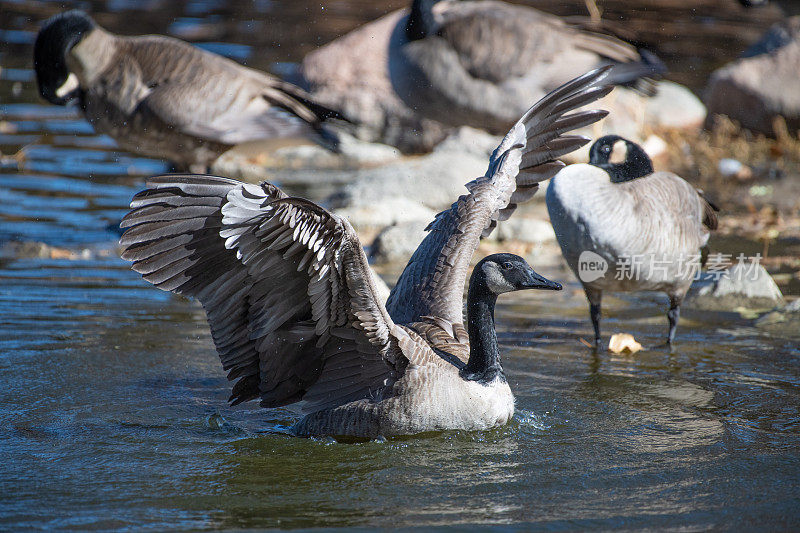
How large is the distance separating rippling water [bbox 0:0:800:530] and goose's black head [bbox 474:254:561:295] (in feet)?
2.41

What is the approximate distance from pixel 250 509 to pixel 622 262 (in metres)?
3.27

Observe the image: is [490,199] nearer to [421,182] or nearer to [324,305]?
[324,305]

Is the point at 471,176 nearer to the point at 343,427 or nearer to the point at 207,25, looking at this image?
the point at 343,427

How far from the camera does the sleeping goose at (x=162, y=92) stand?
27.9ft

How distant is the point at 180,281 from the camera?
4500 millimetres

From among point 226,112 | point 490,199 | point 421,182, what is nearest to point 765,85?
point 421,182

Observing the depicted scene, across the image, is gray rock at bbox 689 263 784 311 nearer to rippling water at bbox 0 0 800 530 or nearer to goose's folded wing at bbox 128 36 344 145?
rippling water at bbox 0 0 800 530

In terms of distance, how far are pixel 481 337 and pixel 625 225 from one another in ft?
6.02

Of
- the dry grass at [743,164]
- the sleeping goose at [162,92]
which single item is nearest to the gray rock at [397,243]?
the sleeping goose at [162,92]

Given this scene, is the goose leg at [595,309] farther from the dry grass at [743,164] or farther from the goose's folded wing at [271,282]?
the dry grass at [743,164]

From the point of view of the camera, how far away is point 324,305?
444 cm

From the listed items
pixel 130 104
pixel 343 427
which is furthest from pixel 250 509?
pixel 130 104

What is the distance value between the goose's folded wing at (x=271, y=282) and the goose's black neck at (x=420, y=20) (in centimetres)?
667

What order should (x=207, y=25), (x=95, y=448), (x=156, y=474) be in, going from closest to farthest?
(x=156, y=474), (x=95, y=448), (x=207, y=25)
